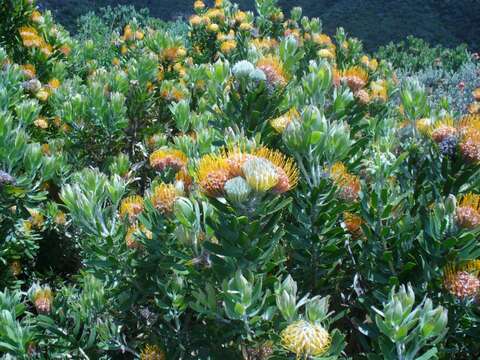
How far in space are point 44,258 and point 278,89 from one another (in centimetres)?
191

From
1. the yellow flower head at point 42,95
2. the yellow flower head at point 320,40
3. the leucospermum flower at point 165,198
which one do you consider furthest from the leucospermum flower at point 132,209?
the yellow flower head at point 320,40

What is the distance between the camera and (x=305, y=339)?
1.31 metres

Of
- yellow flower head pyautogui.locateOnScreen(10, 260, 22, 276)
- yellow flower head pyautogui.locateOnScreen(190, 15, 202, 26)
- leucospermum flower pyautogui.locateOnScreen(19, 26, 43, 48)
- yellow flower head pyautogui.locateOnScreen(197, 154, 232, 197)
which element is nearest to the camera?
yellow flower head pyautogui.locateOnScreen(197, 154, 232, 197)

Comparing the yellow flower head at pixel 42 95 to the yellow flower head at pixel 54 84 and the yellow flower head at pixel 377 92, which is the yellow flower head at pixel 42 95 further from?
the yellow flower head at pixel 377 92

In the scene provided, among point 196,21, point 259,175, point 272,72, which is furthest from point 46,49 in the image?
point 259,175

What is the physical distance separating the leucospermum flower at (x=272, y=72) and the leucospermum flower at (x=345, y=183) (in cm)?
50

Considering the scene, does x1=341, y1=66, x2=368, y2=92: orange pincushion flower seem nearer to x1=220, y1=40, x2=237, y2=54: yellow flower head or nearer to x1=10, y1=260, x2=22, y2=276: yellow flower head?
x1=10, y1=260, x2=22, y2=276: yellow flower head

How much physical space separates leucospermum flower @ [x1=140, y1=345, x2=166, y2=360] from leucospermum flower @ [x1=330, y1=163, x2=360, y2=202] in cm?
81

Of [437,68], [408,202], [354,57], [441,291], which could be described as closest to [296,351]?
[441,291]

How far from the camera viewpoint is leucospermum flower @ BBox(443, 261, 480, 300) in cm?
152

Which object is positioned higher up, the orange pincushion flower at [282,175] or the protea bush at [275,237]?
the orange pincushion flower at [282,175]

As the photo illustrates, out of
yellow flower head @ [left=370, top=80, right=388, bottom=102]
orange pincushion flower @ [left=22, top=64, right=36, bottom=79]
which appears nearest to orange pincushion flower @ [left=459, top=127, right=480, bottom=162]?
yellow flower head @ [left=370, top=80, right=388, bottom=102]

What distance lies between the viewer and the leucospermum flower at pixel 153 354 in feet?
5.90

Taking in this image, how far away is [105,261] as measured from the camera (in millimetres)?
1875
